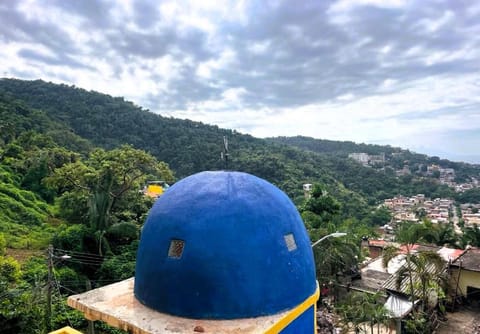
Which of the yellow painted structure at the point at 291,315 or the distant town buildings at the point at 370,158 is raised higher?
the distant town buildings at the point at 370,158

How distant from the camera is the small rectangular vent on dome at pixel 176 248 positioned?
26.7 ft

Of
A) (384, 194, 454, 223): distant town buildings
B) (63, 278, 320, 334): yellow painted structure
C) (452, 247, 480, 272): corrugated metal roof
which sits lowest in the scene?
(384, 194, 454, 223): distant town buildings

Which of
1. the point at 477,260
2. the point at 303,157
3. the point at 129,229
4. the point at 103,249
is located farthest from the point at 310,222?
the point at 303,157

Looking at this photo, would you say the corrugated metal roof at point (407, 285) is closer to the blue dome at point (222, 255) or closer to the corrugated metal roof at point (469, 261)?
the corrugated metal roof at point (469, 261)

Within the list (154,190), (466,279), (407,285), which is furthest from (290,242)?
(154,190)

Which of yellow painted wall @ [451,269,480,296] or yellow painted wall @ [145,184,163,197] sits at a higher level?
yellow painted wall @ [145,184,163,197]

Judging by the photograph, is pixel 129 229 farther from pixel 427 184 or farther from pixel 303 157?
pixel 427 184

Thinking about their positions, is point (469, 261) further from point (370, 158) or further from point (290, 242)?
point (370, 158)

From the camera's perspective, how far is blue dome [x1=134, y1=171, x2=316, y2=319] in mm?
7770

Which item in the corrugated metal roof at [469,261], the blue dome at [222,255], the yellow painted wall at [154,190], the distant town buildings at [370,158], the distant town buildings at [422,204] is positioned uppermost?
the distant town buildings at [370,158]

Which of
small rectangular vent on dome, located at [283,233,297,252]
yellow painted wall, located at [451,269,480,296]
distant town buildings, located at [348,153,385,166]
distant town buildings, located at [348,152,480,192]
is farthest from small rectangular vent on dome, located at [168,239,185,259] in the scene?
distant town buildings, located at [348,153,385,166]

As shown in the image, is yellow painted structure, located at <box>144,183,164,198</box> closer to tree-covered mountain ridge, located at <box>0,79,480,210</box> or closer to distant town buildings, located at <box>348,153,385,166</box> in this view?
tree-covered mountain ridge, located at <box>0,79,480,210</box>

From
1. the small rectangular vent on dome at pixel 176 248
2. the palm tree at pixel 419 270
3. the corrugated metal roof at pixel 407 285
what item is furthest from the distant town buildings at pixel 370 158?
the small rectangular vent on dome at pixel 176 248

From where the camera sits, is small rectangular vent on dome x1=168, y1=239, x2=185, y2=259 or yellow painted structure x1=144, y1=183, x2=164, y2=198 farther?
yellow painted structure x1=144, y1=183, x2=164, y2=198
